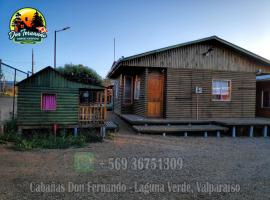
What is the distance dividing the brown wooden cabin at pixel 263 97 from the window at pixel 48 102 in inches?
516

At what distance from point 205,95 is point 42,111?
8694 mm

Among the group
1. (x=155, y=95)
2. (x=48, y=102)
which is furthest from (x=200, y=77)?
(x=48, y=102)

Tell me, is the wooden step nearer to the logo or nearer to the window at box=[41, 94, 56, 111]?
the window at box=[41, 94, 56, 111]

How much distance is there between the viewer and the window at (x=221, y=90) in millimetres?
13289

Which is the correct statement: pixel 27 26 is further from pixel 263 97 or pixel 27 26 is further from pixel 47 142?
pixel 263 97

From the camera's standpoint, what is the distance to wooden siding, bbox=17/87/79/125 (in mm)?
8820

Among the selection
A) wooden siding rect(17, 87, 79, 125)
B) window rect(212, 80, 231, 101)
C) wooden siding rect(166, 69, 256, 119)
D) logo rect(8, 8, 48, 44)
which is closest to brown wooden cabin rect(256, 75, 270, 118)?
wooden siding rect(166, 69, 256, 119)

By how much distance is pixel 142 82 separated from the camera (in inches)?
505

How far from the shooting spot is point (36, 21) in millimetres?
12422

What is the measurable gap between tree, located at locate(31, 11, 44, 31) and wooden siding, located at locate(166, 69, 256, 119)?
749 centimetres

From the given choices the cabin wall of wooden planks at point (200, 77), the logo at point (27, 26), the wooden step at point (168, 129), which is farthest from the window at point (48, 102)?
the logo at point (27, 26)

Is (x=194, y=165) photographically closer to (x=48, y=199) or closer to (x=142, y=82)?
(x=48, y=199)

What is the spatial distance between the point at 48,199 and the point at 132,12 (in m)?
13.6

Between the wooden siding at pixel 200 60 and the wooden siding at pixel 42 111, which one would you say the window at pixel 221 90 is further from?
the wooden siding at pixel 42 111
